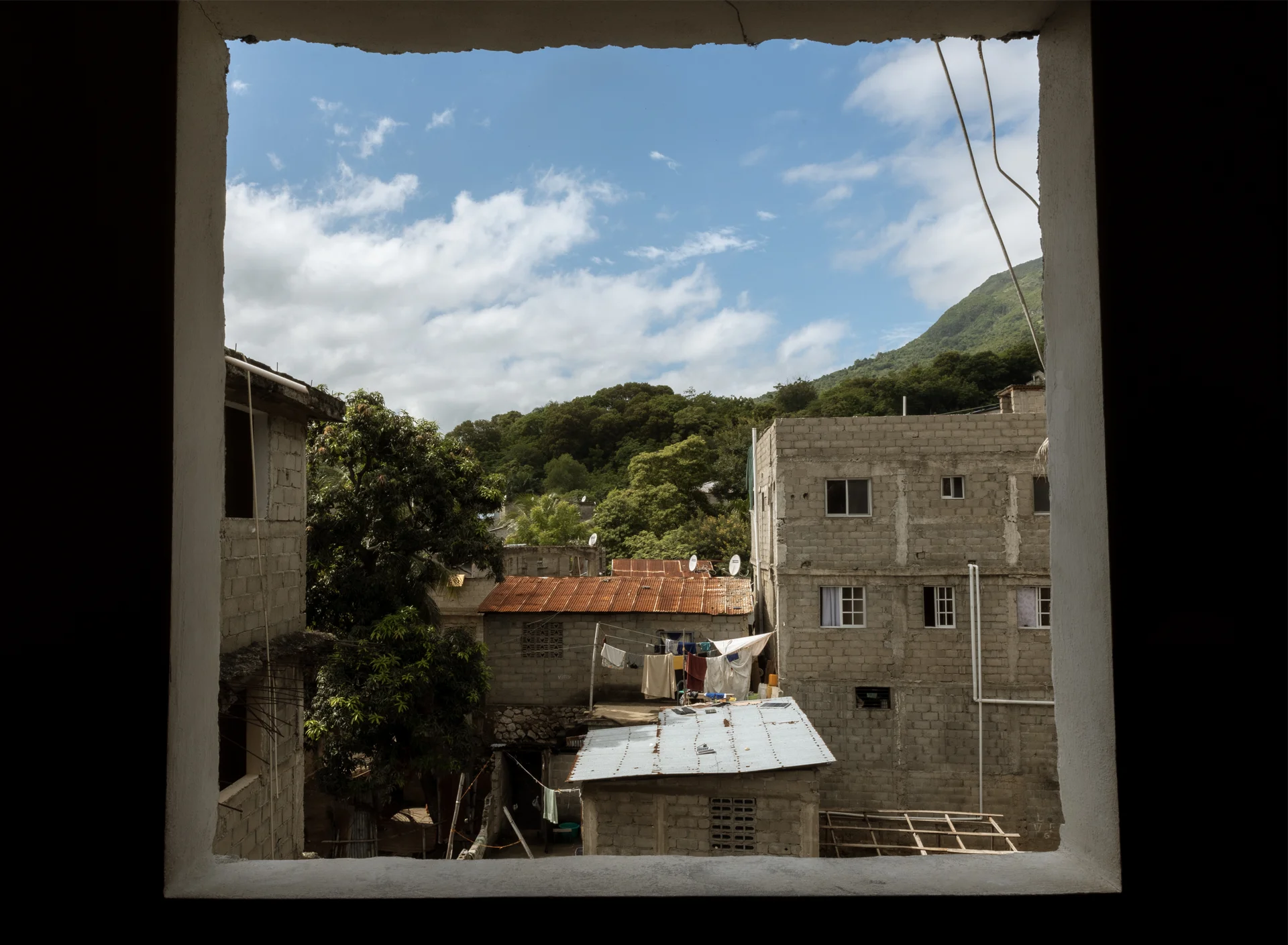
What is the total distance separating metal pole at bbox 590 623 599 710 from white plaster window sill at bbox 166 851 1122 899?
50.1 feet

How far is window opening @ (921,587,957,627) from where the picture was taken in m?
14.7

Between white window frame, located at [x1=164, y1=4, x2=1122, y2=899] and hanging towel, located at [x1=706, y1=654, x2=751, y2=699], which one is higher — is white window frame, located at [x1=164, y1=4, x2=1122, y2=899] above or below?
above

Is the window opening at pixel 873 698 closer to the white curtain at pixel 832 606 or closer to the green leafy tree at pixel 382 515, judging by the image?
the white curtain at pixel 832 606

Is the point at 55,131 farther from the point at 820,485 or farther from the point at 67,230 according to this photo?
the point at 820,485

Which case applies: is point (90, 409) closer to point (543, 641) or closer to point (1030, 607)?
point (1030, 607)

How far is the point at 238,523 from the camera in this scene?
21.0 feet

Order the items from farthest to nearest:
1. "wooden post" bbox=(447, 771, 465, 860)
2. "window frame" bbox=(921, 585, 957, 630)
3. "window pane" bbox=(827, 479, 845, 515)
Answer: "window pane" bbox=(827, 479, 845, 515) → "window frame" bbox=(921, 585, 957, 630) → "wooden post" bbox=(447, 771, 465, 860)

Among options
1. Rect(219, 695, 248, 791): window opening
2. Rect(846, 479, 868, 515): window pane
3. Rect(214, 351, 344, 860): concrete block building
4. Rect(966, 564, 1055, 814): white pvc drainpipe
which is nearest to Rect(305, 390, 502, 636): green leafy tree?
Rect(214, 351, 344, 860): concrete block building

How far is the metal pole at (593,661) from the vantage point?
52.7 ft

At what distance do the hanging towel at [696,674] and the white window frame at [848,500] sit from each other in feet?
11.8

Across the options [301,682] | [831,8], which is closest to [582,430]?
[301,682]

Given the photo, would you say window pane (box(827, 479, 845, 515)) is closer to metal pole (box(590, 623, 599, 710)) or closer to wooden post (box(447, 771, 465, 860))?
metal pole (box(590, 623, 599, 710))

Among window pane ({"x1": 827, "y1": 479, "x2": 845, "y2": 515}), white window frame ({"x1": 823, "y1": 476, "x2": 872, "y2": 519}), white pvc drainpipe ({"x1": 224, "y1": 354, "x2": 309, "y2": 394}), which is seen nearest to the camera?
white pvc drainpipe ({"x1": 224, "y1": 354, "x2": 309, "y2": 394})

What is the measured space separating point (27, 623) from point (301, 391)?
6.14 m
